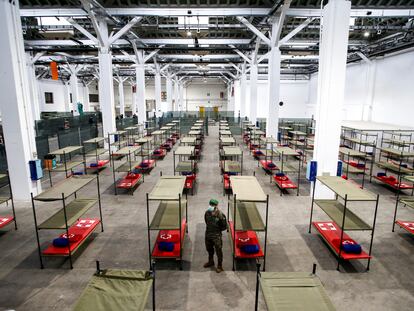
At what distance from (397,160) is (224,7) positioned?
586 inches

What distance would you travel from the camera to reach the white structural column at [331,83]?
411 inches

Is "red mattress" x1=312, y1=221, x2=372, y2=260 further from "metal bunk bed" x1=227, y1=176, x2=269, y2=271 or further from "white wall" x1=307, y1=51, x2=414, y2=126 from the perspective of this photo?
"white wall" x1=307, y1=51, x2=414, y2=126

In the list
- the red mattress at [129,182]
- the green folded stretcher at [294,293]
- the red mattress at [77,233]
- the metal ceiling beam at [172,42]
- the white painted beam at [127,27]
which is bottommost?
the red mattress at [77,233]

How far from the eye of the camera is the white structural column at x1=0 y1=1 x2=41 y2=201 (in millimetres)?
10555

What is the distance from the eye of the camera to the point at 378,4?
50.4 ft

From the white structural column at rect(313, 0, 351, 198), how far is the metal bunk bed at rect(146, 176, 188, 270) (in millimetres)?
6381

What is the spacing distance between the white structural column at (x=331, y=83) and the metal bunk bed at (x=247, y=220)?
15.0 feet

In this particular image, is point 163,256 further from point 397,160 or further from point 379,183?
point 397,160

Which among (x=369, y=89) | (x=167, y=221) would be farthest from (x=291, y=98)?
(x=167, y=221)

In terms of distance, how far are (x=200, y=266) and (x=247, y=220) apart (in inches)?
68.5

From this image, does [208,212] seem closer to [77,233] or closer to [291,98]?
[77,233]

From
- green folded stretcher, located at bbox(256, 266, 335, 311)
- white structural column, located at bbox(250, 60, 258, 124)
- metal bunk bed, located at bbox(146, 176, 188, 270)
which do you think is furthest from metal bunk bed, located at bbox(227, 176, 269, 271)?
white structural column, located at bbox(250, 60, 258, 124)

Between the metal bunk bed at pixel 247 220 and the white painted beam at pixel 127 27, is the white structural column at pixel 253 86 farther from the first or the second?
the metal bunk bed at pixel 247 220

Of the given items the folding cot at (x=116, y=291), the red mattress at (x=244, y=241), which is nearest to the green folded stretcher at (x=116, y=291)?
the folding cot at (x=116, y=291)
